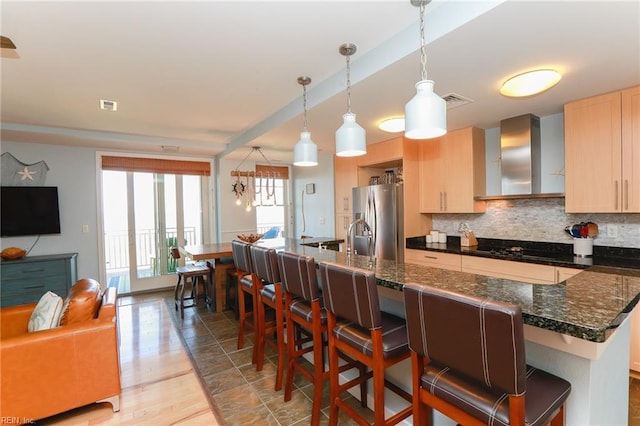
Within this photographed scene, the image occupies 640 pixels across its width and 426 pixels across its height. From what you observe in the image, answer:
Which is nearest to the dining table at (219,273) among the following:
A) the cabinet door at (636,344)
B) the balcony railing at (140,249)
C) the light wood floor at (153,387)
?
the light wood floor at (153,387)

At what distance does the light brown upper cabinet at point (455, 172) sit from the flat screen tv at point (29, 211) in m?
5.11

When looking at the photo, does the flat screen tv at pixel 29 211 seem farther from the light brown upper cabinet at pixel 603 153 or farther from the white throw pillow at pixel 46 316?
the light brown upper cabinet at pixel 603 153

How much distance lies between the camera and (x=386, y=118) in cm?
298

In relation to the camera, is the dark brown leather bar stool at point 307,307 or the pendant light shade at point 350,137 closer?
the dark brown leather bar stool at point 307,307

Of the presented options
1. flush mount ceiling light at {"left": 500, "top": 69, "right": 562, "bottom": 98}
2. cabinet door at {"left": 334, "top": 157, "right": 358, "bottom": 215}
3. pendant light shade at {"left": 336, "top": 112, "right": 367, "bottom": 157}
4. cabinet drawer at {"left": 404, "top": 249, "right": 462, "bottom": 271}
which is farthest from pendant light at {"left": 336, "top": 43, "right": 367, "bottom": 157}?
cabinet door at {"left": 334, "top": 157, "right": 358, "bottom": 215}

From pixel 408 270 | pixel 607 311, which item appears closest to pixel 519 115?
pixel 408 270

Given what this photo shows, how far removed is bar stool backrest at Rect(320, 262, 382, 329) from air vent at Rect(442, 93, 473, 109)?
187cm

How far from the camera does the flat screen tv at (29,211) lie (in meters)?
3.83

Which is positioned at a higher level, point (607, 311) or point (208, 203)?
point (208, 203)

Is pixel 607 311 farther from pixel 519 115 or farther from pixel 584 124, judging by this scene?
pixel 519 115

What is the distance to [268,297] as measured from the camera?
2.33m

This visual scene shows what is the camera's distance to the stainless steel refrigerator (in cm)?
379

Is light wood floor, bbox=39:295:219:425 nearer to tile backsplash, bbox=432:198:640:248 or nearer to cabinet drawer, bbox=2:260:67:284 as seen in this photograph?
cabinet drawer, bbox=2:260:67:284

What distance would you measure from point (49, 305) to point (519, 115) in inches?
171
